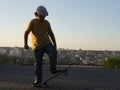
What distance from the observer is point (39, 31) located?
12352 millimetres

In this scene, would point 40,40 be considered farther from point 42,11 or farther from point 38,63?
point 42,11

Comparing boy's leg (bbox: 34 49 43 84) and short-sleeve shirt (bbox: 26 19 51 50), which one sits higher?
short-sleeve shirt (bbox: 26 19 51 50)

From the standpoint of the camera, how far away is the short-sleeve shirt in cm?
1234

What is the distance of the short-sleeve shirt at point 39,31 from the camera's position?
1234 cm

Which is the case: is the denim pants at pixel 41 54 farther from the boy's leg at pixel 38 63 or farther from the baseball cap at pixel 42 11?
the baseball cap at pixel 42 11

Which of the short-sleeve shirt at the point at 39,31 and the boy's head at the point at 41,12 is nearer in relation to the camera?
the boy's head at the point at 41,12

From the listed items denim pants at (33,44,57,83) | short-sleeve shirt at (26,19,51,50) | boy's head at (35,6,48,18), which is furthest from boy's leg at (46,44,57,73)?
boy's head at (35,6,48,18)

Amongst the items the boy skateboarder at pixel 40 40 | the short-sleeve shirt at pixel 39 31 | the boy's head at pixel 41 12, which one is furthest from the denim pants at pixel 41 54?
the boy's head at pixel 41 12

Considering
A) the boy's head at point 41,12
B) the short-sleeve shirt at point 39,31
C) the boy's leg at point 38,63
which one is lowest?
the boy's leg at point 38,63

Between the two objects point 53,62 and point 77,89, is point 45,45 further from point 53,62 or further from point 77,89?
point 77,89

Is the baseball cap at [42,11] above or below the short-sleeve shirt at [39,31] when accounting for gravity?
above

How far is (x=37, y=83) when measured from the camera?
12188 mm

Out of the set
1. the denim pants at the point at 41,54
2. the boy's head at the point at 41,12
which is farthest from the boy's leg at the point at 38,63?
the boy's head at the point at 41,12

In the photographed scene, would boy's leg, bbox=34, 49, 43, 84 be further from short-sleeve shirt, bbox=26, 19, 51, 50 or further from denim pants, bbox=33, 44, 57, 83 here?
short-sleeve shirt, bbox=26, 19, 51, 50
